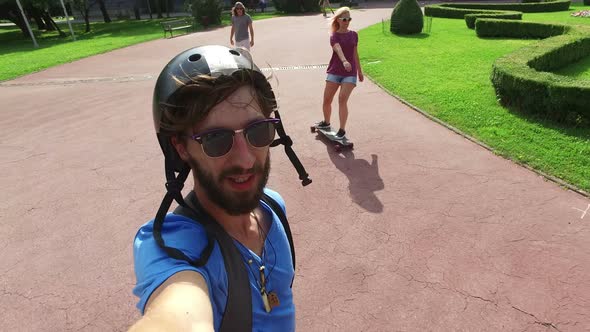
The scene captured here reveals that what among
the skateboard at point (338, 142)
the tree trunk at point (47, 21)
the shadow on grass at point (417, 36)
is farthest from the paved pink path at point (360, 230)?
the tree trunk at point (47, 21)

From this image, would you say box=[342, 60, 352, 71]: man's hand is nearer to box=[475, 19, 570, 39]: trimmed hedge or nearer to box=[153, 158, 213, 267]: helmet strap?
box=[153, 158, 213, 267]: helmet strap

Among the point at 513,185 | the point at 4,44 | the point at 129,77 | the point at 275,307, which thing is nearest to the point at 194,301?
the point at 275,307

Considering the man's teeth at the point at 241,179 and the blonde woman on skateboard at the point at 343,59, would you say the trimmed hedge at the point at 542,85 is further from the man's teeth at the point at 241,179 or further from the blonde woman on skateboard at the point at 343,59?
the man's teeth at the point at 241,179

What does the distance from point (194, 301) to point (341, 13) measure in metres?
5.45

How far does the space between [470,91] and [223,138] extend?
8.29 m

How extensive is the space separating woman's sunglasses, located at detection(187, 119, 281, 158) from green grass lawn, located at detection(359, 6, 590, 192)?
4.82m

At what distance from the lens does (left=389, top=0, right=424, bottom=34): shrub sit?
1619cm

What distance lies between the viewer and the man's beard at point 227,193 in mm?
1516

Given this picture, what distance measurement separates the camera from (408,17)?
16203 millimetres

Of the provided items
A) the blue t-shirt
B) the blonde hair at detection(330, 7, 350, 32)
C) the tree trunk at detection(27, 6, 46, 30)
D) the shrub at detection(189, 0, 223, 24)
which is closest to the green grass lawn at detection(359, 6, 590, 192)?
the blonde hair at detection(330, 7, 350, 32)

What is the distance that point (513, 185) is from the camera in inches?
193

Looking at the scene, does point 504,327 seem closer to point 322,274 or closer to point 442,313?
point 442,313

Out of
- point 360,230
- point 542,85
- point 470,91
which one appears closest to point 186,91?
point 360,230

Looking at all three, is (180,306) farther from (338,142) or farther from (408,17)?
(408,17)
